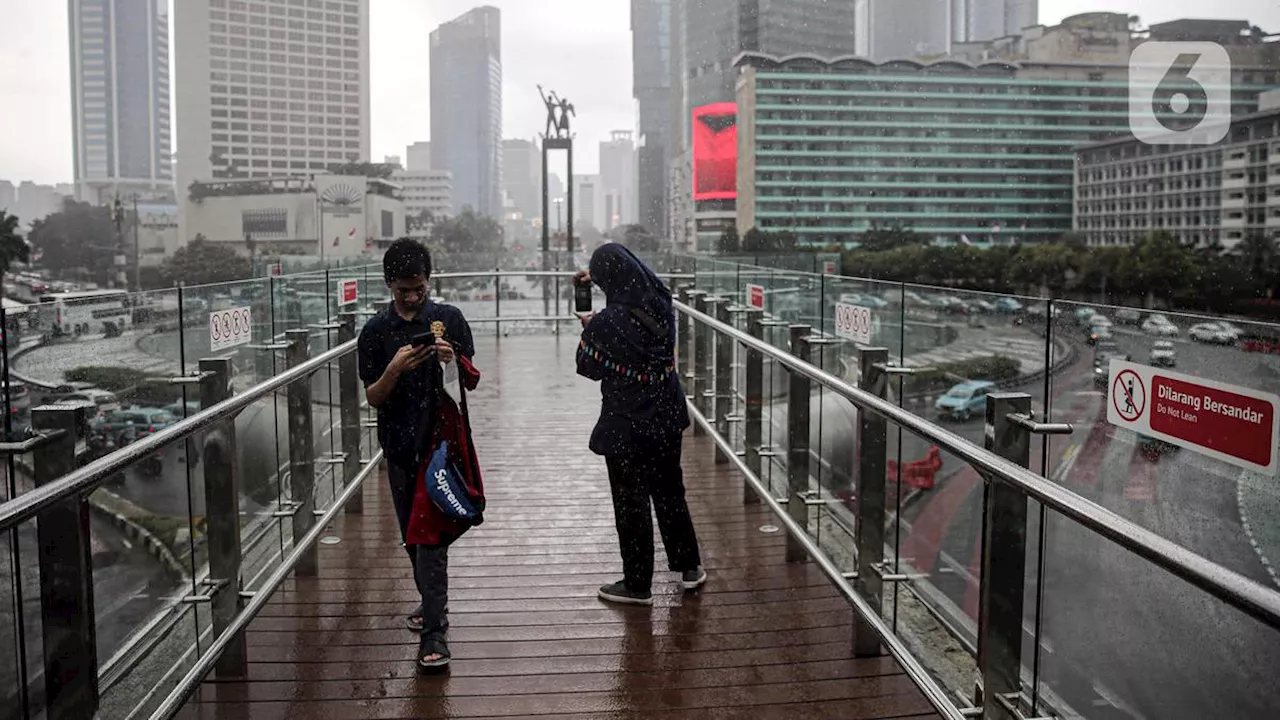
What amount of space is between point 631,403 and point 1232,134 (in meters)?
140

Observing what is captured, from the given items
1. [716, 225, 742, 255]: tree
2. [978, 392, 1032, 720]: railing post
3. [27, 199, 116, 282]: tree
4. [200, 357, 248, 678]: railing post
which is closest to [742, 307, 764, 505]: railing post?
[200, 357, 248, 678]: railing post

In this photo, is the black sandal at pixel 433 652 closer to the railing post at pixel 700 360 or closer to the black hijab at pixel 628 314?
the black hijab at pixel 628 314

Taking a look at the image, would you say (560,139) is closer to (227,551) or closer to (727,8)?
(227,551)

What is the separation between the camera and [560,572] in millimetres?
4172

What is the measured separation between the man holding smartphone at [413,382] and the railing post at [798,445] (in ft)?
5.00

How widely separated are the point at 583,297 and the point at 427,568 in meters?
1.41

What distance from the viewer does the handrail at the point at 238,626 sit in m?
2.46

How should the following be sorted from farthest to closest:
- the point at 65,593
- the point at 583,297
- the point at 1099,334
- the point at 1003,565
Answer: the point at 1099,334 < the point at 583,297 < the point at 1003,565 < the point at 65,593

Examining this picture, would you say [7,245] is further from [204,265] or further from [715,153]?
[715,153]

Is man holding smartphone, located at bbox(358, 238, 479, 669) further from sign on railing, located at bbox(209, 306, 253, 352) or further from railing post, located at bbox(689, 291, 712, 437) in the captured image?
sign on railing, located at bbox(209, 306, 253, 352)

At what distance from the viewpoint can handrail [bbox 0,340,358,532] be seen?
1678mm

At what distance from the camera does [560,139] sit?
1188 inches

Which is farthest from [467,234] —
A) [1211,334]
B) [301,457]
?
[301,457]

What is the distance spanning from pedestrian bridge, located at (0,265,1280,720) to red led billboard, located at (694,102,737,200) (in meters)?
131
